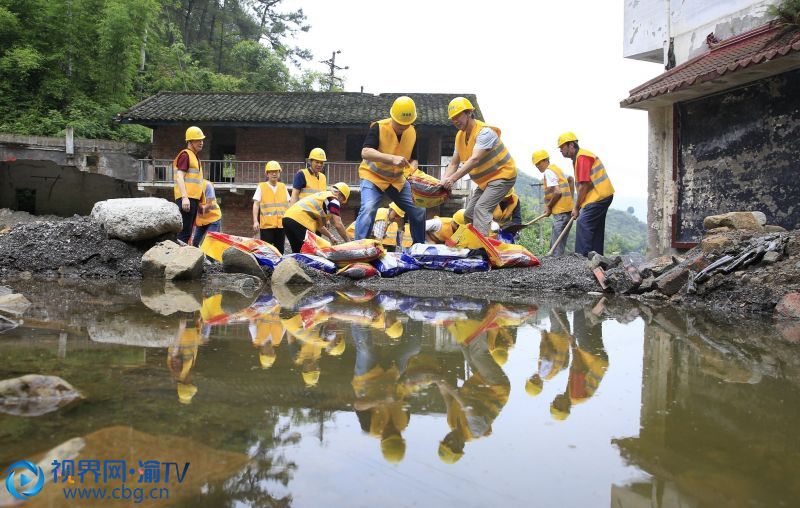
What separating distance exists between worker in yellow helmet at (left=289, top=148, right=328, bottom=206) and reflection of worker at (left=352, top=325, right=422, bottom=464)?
4759 mm

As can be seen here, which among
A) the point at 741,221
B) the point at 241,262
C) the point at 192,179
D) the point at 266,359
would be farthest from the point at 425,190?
the point at 266,359

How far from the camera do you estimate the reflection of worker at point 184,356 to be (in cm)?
157

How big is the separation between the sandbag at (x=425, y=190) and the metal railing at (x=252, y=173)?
1182 cm

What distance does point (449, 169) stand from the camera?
5.96m

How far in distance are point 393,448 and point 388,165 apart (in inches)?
179

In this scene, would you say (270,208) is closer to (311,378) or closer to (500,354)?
(500,354)

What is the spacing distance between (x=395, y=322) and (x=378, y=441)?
66.5 inches

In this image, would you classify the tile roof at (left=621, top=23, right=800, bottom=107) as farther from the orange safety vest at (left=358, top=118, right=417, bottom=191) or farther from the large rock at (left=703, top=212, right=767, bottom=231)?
the orange safety vest at (left=358, top=118, right=417, bottom=191)

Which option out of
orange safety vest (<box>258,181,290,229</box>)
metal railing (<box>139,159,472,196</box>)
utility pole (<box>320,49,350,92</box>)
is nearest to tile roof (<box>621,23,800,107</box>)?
orange safety vest (<box>258,181,290,229</box>)

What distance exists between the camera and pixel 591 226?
22.4ft

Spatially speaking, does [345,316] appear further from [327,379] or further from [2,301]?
[2,301]

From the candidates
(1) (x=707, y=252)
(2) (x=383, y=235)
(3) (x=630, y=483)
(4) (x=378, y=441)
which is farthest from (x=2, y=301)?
(2) (x=383, y=235)

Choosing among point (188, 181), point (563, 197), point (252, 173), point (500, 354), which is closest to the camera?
point (500, 354)

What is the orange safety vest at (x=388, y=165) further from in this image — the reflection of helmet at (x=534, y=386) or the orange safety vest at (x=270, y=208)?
the reflection of helmet at (x=534, y=386)
